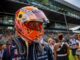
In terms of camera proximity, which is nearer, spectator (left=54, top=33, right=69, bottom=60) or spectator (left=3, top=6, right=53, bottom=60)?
spectator (left=3, top=6, right=53, bottom=60)

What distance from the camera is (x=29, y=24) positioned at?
2.48 m

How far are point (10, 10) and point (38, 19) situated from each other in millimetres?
24991

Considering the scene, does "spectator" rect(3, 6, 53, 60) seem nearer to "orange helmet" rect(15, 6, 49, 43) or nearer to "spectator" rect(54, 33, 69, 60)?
"orange helmet" rect(15, 6, 49, 43)

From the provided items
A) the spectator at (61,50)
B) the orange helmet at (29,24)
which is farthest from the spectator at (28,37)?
the spectator at (61,50)

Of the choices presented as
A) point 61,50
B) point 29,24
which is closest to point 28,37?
point 29,24

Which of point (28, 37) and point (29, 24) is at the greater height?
point (29, 24)

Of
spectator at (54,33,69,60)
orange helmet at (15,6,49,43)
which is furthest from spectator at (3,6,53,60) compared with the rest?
spectator at (54,33,69,60)

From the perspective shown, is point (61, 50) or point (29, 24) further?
point (61, 50)

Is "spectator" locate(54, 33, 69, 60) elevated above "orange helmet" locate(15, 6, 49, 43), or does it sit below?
below

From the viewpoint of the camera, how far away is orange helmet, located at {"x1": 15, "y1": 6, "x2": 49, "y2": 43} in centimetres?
244

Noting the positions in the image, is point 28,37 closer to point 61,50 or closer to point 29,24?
point 29,24

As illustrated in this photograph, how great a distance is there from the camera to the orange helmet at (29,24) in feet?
8.00

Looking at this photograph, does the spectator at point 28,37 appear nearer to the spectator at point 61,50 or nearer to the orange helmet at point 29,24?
the orange helmet at point 29,24

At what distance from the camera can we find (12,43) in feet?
8.19
